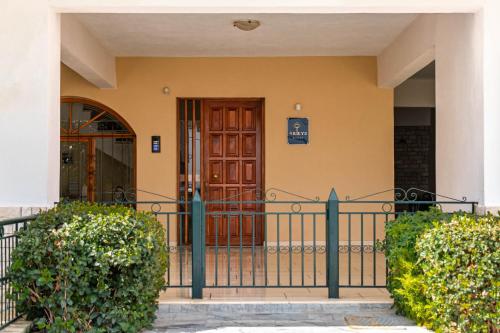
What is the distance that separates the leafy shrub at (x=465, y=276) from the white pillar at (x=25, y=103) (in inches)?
118

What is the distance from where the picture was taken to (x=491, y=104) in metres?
5.09

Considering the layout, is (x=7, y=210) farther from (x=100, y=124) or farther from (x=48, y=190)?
(x=100, y=124)

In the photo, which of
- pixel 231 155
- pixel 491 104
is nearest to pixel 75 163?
pixel 231 155

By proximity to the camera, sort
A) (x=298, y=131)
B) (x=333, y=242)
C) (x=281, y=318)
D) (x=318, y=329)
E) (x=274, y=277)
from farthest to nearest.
Result: (x=298, y=131), (x=274, y=277), (x=333, y=242), (x=281, y=318), (x=318, y=329)

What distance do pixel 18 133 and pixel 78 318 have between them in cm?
171

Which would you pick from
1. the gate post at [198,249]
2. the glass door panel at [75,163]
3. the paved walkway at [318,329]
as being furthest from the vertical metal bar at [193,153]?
the paved walkway at [318,329]

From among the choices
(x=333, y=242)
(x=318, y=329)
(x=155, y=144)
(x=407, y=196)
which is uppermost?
(x=155, y=144)

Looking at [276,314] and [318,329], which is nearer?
[318,329]

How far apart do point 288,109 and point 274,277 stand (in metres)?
3.13

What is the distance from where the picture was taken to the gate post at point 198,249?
529 centimetres

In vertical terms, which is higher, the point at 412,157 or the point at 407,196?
the point at 412,157

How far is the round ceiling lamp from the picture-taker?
7.02 metres

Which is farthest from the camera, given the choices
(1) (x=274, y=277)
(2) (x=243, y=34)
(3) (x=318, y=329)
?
(2) (x=243, y=34)

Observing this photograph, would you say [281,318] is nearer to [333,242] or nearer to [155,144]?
[333,242]
